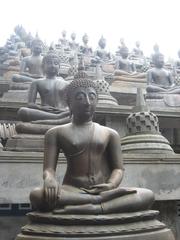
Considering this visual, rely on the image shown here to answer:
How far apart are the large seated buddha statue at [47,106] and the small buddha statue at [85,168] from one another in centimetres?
275

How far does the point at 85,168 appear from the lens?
148 inches

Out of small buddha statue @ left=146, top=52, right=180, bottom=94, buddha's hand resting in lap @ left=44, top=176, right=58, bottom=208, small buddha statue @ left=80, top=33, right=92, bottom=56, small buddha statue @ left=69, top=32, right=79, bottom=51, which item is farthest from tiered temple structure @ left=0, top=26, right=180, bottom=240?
small buddha statue @ left=69, top=32, right=79, bottom=51

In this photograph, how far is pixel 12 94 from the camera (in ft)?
34.2

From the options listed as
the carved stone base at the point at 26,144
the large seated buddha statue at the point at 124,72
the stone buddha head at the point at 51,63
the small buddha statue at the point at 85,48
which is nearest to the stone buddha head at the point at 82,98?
the carved stone base at the point at 26,144

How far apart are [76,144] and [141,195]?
2.57 feet

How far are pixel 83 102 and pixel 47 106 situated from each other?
338 cm

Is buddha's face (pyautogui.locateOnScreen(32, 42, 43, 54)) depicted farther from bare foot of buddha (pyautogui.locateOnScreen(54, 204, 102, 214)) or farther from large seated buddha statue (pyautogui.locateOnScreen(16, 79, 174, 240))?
bare foot of buddha (pyautogui.locateOnScreen(54, 204, 102, 214))

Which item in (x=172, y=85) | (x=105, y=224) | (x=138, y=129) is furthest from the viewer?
(x=172, y=85)

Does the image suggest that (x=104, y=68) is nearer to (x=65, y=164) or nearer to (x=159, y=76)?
(x=159, y=76)

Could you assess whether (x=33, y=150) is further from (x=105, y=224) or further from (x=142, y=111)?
(x=105, y=224)

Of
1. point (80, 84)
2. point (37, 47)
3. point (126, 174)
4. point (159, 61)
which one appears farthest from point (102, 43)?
point (80, 84)

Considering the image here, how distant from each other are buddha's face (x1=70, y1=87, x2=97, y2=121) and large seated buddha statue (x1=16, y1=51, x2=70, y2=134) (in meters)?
2.76

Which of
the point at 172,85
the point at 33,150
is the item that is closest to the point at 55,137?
the point at 33,150

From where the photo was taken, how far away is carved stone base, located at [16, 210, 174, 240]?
3.11 meters
